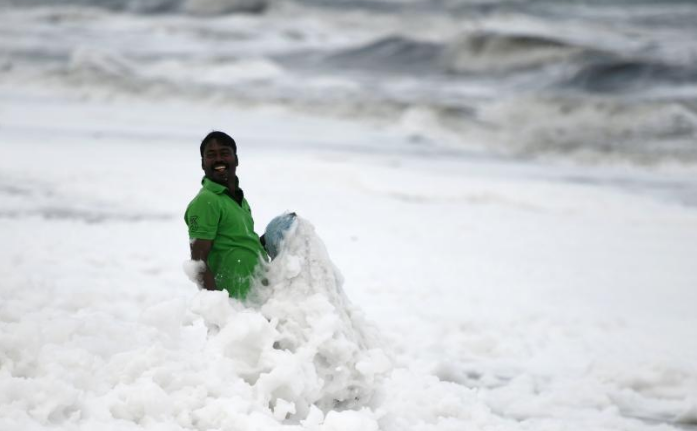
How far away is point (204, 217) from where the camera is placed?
3971 mm

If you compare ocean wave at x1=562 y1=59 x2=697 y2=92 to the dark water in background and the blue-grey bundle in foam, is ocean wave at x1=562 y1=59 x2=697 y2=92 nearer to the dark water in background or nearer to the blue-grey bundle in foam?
the dark water in background

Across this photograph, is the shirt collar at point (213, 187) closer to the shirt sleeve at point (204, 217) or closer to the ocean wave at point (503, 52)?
the shirt sleeve at point (204, 217)

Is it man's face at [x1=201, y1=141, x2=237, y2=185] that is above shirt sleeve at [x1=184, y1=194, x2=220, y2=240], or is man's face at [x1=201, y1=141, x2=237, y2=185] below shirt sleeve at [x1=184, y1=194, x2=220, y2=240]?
above

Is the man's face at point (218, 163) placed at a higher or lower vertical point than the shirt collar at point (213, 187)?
higher

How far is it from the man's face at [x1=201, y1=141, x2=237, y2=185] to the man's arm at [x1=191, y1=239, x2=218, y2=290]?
30 centimetres

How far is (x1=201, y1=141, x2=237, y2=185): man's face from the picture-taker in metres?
4.12

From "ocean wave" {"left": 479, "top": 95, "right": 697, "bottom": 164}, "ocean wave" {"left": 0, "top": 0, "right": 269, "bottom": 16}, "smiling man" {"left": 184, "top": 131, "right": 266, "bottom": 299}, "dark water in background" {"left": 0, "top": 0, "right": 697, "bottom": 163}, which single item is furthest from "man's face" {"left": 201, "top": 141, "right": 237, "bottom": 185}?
"ocean wave" {"left": 0, "top": 0, "right": 269, "bottom": 16}

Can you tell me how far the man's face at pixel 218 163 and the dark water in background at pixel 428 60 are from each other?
13.6 m

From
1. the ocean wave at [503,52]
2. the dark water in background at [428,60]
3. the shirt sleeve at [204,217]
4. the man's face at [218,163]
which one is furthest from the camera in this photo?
the ocean wave at [503,52]

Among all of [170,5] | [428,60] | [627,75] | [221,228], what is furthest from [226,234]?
[170,5]

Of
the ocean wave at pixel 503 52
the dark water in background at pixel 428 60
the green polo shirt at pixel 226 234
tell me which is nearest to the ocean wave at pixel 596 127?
the dark water in background at pixel 428 60

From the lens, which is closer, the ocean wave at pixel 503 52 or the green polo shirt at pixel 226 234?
the green polo shirt at pixel 226 234

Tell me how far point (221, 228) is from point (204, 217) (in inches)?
4.9

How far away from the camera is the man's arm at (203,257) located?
3982 mm
